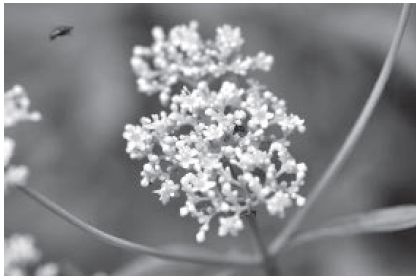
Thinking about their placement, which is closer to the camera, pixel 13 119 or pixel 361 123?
pixel 13 119

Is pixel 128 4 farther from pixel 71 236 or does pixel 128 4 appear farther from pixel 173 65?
pixel 173 65

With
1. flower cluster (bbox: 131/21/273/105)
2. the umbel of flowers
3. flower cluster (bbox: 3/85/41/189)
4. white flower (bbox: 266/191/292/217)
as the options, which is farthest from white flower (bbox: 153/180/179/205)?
flower cluster (bbox: 131/21/273/105)

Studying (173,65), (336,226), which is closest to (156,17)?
(173,65)

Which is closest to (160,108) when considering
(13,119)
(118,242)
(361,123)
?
(361,123)

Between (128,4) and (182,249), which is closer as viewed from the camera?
(182,249)

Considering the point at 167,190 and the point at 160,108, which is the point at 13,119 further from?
the point at 160,108

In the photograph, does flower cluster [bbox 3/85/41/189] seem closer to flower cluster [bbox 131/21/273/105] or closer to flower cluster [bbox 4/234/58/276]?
flower cluster [bbox 4/234/58/276]
